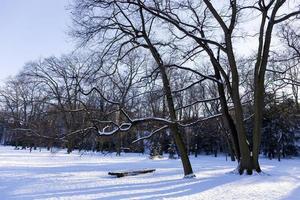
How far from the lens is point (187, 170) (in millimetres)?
15852

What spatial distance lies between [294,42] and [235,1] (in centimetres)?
797

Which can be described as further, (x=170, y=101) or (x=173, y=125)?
(x=170, y=101)

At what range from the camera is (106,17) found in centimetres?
Result: 1524

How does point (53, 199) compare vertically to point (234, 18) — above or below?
below

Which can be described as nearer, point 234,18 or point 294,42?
point 234,18

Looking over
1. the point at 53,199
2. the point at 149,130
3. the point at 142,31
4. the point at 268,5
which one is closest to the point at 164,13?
the point at 142,31

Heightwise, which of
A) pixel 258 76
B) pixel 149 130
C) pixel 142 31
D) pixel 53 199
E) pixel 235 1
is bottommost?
pixel 53 199

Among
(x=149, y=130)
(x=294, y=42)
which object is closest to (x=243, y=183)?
(x=149, y=130)

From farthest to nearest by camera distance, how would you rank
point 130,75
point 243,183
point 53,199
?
point 130,75 → point 243,183 → point 53,199

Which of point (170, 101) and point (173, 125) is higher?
point (170, 101)

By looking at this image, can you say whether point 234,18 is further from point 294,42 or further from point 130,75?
point 294,42

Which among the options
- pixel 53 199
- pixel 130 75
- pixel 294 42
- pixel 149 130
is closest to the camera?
pixel 53 199

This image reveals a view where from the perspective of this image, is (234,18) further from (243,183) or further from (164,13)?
(243,183)

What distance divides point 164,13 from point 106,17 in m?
2.36
